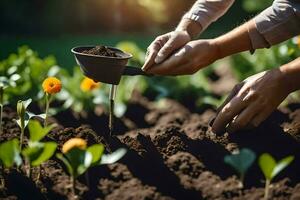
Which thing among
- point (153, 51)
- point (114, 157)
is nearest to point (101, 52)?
point (153, 51)

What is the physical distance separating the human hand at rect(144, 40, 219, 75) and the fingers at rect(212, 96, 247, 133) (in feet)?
1.11

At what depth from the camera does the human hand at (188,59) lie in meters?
2.78

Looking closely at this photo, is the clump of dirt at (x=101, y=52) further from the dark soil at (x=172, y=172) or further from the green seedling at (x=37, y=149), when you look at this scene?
the green seedling at (x=37, y=149)

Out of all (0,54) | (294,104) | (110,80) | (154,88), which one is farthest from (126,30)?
(110,80)

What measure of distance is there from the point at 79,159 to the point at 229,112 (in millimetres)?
851

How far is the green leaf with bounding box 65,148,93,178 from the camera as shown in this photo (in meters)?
2.12

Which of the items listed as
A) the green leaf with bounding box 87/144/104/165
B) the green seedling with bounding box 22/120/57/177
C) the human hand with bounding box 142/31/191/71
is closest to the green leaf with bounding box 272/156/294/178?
the green leaf with bounding box 87/144/104/165

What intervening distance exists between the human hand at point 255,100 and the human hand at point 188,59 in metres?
0.32

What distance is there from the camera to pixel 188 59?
2.82 metres

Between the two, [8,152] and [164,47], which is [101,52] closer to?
[164,47]

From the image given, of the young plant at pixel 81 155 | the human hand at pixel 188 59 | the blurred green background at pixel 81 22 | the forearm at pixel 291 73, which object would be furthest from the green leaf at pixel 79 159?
the blurred green background at pixel 81 22

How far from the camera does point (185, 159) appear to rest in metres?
2.45

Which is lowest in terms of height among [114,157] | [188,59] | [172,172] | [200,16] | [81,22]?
[81,22]

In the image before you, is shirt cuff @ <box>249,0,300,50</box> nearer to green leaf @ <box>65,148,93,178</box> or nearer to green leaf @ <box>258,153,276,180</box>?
green leaf @ <box>258,153,276,180</box>
